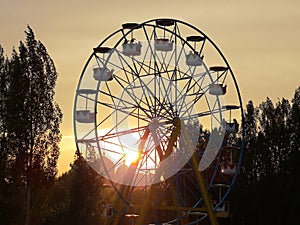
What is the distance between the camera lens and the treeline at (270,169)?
194 feet

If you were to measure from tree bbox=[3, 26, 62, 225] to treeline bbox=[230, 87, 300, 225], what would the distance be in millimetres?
17037

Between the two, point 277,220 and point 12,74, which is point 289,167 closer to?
point 277,220

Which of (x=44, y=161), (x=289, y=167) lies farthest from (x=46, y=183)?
(x=289, y=167)

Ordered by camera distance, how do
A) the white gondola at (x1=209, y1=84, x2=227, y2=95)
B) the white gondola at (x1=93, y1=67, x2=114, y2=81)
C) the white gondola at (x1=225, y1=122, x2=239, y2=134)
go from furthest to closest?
the white gondola at (x1=225, y1=122, x2=239, y2=134) < the white gondola at (x1=209, y1=84, x2=227, y2=95) < the white gondola at (x1=93, y1=67, x2=114, y2=81)

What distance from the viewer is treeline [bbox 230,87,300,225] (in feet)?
194

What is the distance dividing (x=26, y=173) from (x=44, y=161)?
50.1 inches

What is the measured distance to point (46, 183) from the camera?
49.2m

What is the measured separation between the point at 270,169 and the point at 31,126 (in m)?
23.6

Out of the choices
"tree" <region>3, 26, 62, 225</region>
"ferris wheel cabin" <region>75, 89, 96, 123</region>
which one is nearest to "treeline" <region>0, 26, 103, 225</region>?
"tree" <region>3, 26, 62, 225</region>

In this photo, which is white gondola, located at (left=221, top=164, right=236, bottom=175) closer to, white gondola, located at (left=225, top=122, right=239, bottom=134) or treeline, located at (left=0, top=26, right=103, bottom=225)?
white gondola, located at (left=225, top=122, right=239, bottom=134)

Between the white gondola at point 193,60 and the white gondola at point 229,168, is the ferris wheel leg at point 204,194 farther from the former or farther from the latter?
the white gondola at point 193,60

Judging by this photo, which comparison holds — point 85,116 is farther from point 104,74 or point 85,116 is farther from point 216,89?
point 216,89

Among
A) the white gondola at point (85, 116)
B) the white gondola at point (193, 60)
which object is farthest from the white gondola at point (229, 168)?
the white gondola at point (85, 116)

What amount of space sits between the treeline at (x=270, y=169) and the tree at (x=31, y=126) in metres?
17.0
